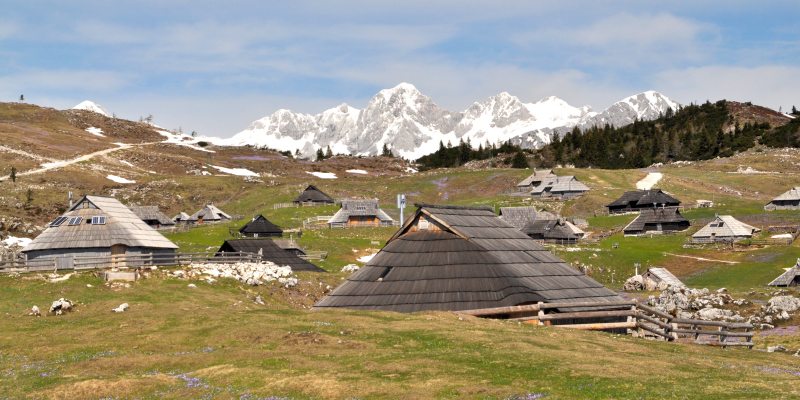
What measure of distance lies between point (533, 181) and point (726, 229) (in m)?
61.6

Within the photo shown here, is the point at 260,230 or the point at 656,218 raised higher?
the point at 656,218

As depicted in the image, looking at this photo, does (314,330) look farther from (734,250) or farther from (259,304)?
(734,250)

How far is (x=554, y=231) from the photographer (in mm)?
89750

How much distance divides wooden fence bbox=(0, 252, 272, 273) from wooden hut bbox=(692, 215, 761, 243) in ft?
183

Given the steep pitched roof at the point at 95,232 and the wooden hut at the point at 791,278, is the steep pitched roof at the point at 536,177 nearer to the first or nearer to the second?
the wooden hut at the point at 791,278

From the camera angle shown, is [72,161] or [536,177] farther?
[72,161]

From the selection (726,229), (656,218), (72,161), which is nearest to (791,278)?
(726,229)

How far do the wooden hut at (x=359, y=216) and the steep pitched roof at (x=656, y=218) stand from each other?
37259 mm

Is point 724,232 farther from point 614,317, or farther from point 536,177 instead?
point 536,177

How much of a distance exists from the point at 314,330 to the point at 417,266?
8.72m

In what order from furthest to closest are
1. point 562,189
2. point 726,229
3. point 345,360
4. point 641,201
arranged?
point 562,189 < point 641,201 < point 726,229 < point 345,360

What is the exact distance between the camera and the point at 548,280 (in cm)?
3136

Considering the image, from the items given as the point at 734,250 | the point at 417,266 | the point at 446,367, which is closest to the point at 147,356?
the point at 446,367

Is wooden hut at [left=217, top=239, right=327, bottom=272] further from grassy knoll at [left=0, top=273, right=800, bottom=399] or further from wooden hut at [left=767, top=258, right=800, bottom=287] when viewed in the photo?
wooden hut at [left=767, top=258, right=800, bottom=287]
